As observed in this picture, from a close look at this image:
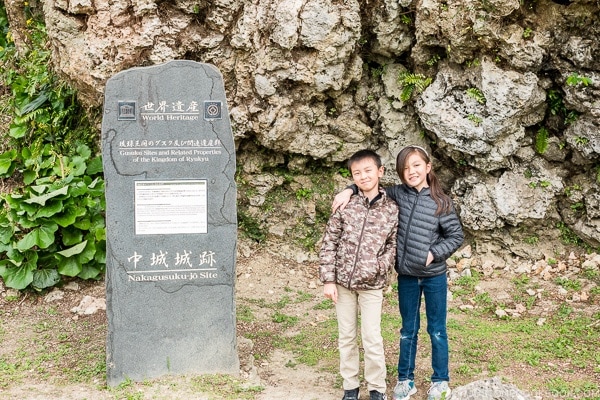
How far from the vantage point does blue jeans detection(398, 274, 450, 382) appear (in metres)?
5.08

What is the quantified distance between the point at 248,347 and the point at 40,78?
5.36 meters

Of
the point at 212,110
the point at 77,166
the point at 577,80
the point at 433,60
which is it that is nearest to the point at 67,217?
the point at 77,166

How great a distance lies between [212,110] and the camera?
18.0ft

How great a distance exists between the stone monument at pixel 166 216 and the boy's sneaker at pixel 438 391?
1970 mm

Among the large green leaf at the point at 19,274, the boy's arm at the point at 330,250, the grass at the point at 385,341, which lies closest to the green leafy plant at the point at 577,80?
the grass at the point at 385,341

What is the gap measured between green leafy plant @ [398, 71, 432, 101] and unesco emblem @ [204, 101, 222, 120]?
3.58m

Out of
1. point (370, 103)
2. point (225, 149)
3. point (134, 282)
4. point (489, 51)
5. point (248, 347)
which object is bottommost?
point (248, 347)

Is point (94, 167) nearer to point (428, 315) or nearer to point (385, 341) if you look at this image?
point (385, 341)

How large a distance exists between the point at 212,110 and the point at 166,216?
102 centimetres

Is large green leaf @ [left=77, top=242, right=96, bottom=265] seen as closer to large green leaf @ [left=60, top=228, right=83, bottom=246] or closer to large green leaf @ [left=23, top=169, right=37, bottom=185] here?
large green leaf @ [left=60, top=228, right=83, bottom=246]

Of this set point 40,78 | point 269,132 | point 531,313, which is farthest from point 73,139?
point 531,313

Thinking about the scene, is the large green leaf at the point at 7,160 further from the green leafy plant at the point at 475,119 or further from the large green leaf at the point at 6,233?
the green leafy plant at the point at 475,119

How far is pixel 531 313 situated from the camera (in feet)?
23.9

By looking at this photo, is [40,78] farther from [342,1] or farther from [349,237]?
[349,237]
